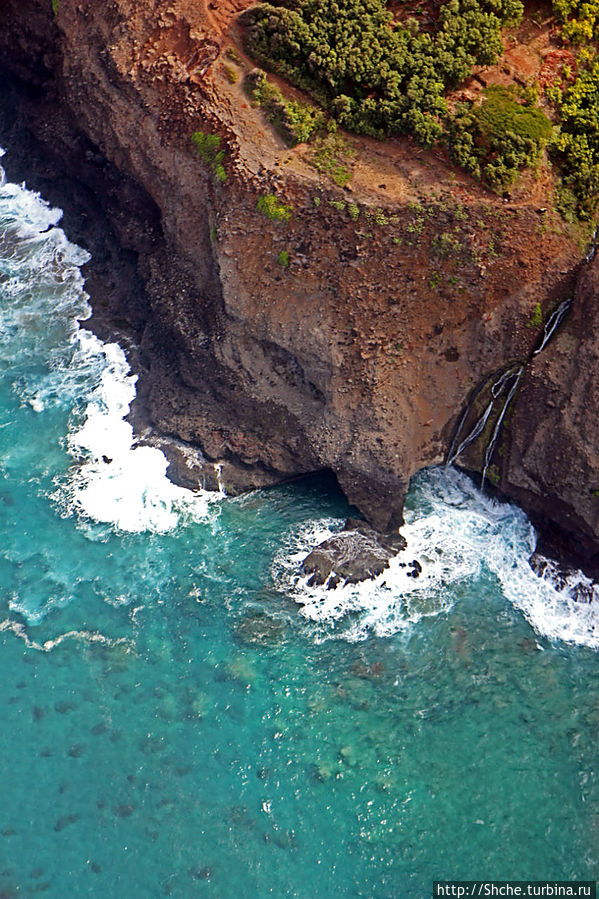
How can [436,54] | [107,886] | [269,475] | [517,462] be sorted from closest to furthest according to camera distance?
[107,886] < [436,54] < [517,462] < [269,475]

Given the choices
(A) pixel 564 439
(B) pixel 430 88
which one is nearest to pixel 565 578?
(A) pixel 564 439

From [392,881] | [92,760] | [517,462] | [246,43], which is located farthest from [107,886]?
[246,43]

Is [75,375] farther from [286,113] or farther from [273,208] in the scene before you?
[286,113]

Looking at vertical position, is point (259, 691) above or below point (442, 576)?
below

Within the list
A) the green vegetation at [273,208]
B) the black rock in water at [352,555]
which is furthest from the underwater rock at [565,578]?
the green vegetation at [273,208]

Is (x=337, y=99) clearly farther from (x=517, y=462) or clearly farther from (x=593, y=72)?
(x=517, y=462)

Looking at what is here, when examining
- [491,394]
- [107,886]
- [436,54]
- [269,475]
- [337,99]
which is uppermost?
[436,54]
